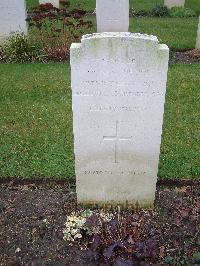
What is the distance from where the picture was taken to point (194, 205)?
4562mm

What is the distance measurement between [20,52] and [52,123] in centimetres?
367

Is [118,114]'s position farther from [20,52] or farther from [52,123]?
[20,52]

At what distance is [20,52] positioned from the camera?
9711 millimetres

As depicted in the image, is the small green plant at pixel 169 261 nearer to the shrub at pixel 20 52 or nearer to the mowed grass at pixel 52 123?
the mowed grass at pixel 52 123

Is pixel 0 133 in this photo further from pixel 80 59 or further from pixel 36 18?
pixel 36 18

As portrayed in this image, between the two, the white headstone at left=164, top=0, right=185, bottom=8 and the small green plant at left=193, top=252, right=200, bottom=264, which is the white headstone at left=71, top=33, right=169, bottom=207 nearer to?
the small green plant at left=193, top=252, right=200, bottom=264

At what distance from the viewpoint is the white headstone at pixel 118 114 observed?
3.72m

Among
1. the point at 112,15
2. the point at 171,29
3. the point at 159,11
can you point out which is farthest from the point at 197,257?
the point at 159,11

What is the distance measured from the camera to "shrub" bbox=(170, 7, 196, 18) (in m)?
14.6

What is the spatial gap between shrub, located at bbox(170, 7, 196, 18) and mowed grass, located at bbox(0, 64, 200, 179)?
19.9 ft

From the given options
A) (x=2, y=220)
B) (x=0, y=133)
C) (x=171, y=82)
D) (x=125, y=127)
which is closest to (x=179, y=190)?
(x=125, y=127)

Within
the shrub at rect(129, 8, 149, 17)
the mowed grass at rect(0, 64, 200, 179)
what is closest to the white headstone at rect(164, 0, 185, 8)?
Result: the shrub at rect(129, 8, 149, 17)

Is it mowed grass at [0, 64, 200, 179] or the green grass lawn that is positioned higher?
the green grass lawn

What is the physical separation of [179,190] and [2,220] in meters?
2.07
